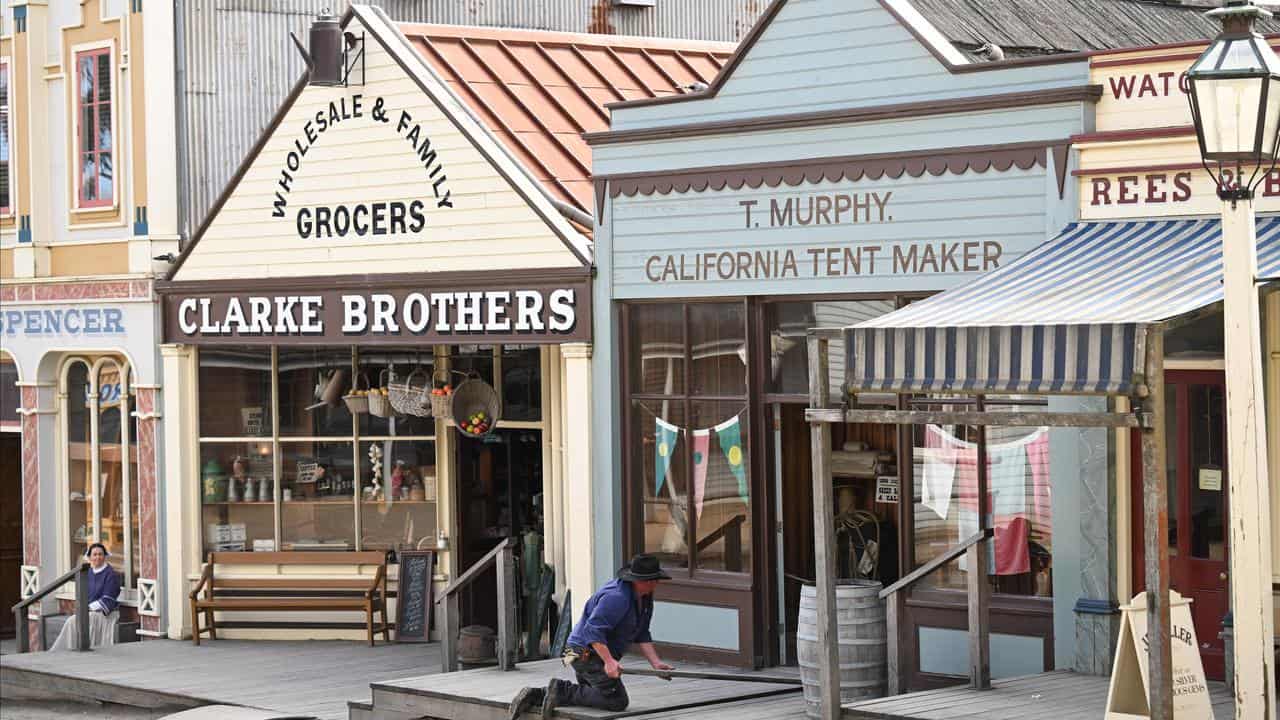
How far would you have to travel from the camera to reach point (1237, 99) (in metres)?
9.30

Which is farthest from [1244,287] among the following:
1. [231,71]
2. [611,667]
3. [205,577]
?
[231,71]

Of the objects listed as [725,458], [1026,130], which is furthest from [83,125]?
[1026,130]

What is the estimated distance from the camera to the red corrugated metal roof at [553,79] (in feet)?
56.3

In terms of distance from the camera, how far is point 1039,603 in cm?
1331

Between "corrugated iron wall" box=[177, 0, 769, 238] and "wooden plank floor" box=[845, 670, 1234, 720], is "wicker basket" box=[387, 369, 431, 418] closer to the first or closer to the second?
"corrugated iron wall" box=[177, 0, 769, 238]

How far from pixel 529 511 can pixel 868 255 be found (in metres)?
6.01

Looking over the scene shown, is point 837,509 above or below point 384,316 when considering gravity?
below

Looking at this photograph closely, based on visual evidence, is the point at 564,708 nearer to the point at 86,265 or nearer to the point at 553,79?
the point at 553,79

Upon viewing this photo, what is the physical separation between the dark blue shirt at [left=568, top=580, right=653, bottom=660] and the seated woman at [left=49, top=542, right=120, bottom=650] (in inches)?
328

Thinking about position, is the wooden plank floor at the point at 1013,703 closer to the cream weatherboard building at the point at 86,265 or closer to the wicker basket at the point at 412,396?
the wicker basket at the point at 412,396

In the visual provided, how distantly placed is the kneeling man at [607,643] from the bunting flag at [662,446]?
9.52 ft

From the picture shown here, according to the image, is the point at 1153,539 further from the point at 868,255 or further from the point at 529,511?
the point at 529,511

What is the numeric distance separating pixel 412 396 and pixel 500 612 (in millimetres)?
3999

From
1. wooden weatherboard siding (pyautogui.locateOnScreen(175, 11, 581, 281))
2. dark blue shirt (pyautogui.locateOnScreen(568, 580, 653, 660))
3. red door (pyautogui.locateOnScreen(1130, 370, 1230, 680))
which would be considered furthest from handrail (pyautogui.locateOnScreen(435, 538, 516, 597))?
red door (pyautogui.locateOnScreen(1130, 370, 1230, 680))
